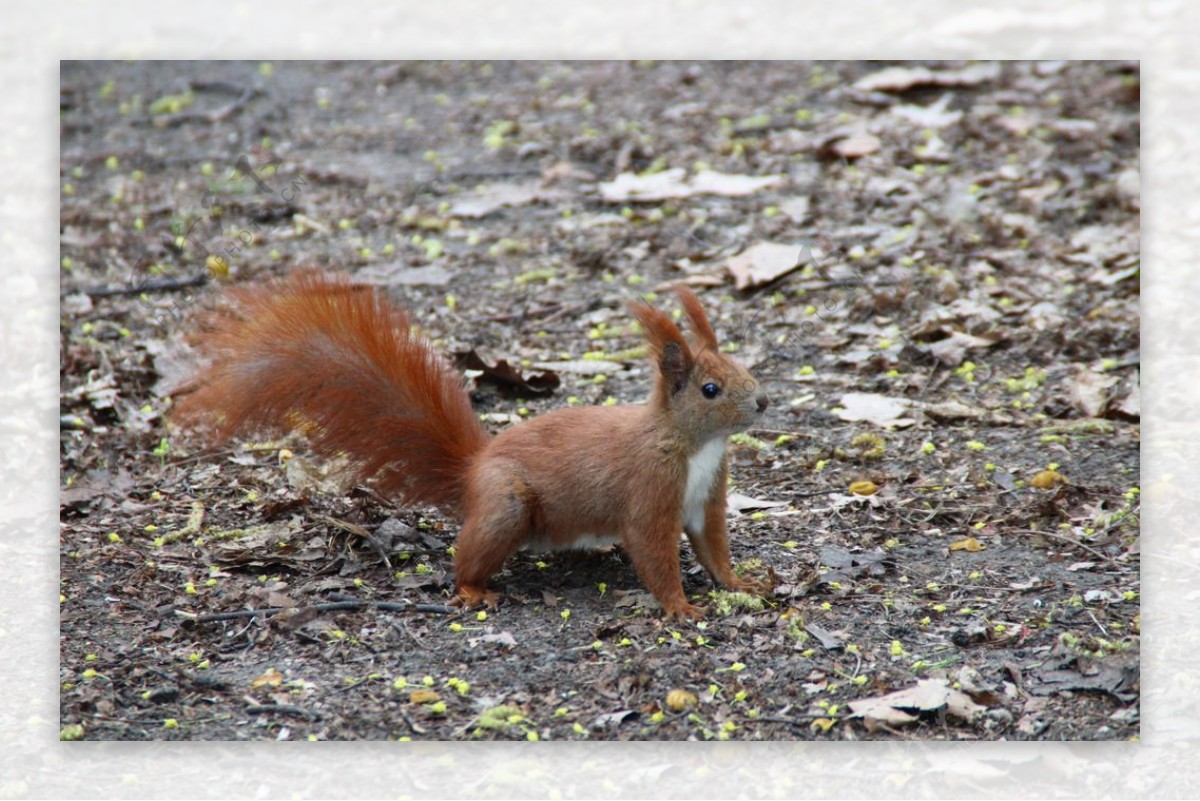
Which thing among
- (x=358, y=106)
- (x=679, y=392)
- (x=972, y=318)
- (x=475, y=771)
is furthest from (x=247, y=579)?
(x=358, y=106)

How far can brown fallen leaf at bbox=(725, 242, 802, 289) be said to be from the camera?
5.74 m

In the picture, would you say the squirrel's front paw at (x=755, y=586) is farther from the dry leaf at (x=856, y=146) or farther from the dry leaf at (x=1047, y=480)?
the dry leaf at (x=856, y=146)

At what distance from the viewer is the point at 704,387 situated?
3.67 meters

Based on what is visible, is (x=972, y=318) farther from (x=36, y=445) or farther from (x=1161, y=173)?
(x=36, y=445)

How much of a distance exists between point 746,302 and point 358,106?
2.81 m

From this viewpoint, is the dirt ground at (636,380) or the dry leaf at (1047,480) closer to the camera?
the dirt ground at (636,380)

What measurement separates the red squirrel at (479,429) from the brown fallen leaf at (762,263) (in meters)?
1.95

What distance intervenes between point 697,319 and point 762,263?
7.43ft

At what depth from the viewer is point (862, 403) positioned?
16.3ft

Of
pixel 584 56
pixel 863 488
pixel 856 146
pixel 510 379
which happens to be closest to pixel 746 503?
pixel 863 488

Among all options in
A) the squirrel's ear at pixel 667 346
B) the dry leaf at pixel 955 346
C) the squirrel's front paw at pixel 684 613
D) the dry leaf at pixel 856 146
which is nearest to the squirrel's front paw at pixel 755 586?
the squirrel's front paw at pixel 684 613

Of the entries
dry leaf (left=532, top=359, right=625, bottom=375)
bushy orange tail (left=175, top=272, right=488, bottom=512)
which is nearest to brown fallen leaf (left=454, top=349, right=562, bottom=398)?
dry leaf (left=532, top=359, right=625, bottom=375)

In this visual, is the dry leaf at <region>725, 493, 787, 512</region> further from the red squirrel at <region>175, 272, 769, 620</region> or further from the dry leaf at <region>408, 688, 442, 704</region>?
the dry leaf at <region>408, 688, 442, 704</region>

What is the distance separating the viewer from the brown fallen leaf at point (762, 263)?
18.8 feet
